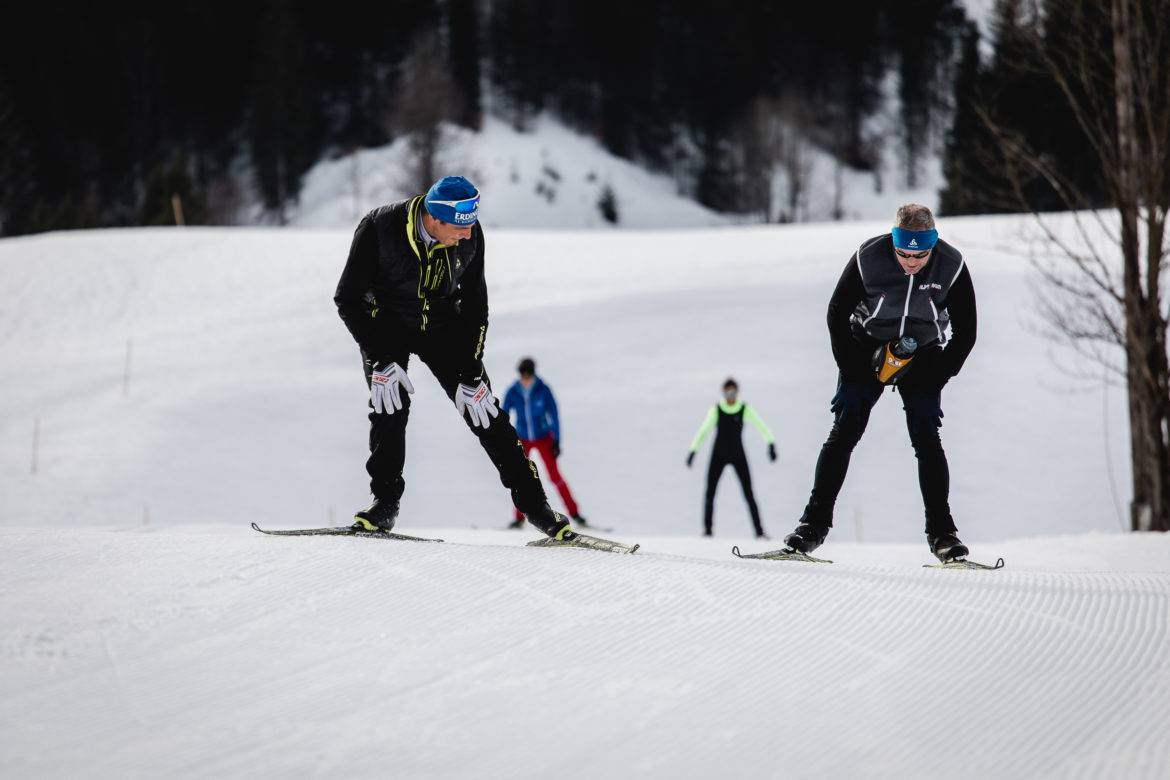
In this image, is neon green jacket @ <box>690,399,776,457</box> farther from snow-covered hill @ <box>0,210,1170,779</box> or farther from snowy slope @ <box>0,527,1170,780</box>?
snowy slope @ <box>0,527,1170,780</box>

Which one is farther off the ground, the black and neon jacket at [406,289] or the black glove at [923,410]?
the black and neon jacket at [406,289]

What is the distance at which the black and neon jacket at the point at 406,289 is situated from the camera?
4582 mm

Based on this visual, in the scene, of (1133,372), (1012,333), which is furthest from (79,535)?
(1012,333)

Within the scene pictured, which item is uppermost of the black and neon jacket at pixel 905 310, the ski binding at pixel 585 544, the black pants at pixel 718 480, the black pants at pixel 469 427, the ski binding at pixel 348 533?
the black and neon jacket at pixel 905 310

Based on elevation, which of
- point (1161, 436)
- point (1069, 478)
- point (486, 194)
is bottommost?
point (1069, 478)

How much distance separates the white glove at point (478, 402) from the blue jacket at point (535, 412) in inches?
217

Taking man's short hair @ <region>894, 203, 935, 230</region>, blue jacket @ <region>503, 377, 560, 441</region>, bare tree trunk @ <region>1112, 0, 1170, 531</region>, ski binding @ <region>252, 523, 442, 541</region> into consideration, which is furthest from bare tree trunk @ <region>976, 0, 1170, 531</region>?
ski binding @ <region>252, 523, 442, 541</region>

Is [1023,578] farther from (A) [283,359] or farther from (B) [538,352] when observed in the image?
(A) [283,359]

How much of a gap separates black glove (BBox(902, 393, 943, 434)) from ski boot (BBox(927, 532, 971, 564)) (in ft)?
1.84

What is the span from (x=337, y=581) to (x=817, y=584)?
1844mm

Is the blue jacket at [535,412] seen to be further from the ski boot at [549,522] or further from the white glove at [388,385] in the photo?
the white glove at [388,385]

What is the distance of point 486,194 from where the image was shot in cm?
5944

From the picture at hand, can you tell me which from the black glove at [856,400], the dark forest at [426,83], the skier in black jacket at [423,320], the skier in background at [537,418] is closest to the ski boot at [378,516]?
the skier in black jacket at [423,320]

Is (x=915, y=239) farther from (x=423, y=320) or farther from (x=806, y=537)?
(x=423, y=320)
